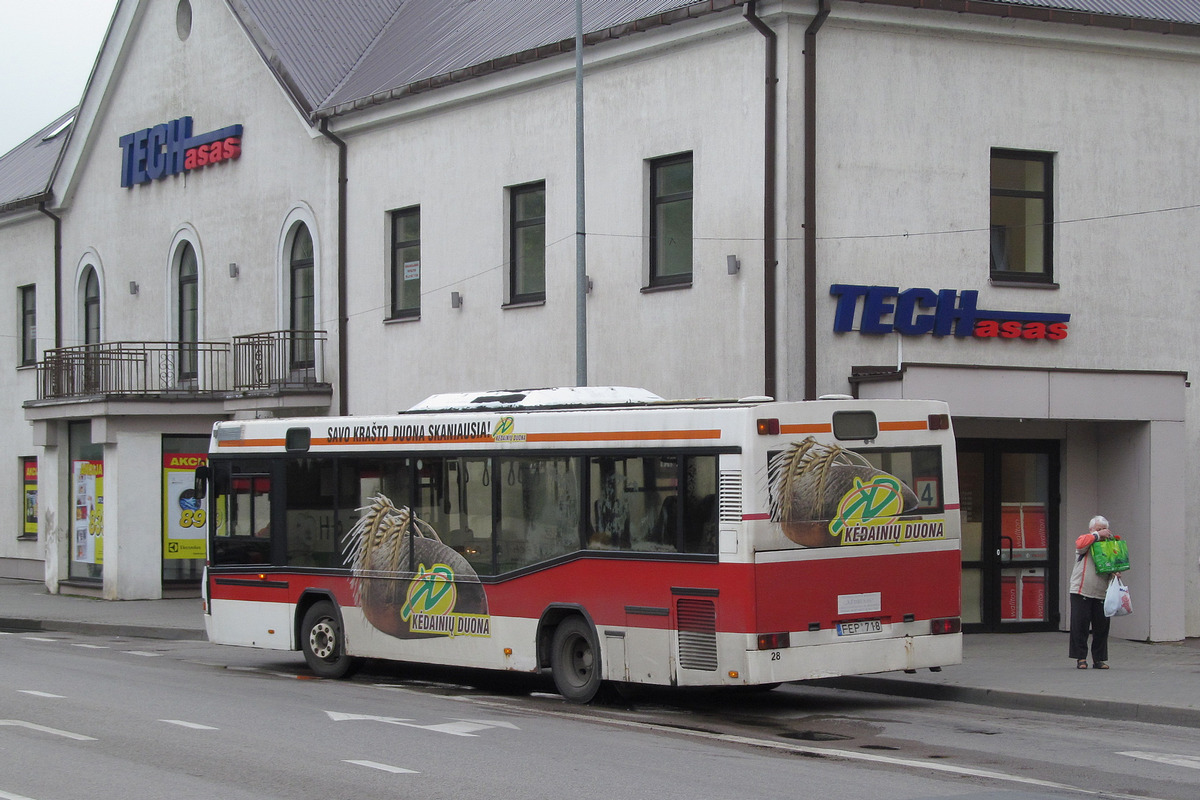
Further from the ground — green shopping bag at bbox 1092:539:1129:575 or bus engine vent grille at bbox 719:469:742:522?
bus engine vent grille at bbox 719:469:742:522

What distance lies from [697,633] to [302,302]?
627 inches

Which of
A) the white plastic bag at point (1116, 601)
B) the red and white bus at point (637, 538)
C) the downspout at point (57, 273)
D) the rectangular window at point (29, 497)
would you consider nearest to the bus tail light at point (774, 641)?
the red and white bus at point (637, 538)

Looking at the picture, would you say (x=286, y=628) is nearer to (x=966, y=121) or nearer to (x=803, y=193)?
(x=803, y=193)

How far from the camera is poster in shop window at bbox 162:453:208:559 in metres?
28.6

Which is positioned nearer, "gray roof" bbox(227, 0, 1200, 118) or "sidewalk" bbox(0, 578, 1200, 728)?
"sidewalk" bbox(0, 578, 1200, 728)

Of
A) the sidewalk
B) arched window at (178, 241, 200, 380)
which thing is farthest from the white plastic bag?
arched window at (178, 241, 200, 380)

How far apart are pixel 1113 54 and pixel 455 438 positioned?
34.4ft

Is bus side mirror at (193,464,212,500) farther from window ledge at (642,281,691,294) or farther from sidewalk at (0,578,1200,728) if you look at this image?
window ledge at (642,281,691,294)

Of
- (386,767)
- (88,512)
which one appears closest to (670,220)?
(386,767)

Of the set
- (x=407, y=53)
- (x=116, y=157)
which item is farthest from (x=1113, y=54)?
(x=116, y=157)

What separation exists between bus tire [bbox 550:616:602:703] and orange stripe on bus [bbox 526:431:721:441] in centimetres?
164

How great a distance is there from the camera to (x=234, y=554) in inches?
702

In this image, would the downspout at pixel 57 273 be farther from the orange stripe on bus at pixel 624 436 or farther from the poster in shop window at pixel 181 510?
the orange stripe on bus at pixel 624 436

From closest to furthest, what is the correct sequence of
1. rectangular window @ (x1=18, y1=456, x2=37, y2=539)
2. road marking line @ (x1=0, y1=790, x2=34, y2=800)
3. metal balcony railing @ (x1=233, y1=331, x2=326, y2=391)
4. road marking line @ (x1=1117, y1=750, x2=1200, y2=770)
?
road marking line @ (x1=0, y1=790, x2=34, y2=800), road marking line @ (x1=1117, y1=750, x2=1200, y2=770), metal balcony railing @ (x1=233, y1=331, x2=326, y2=391), rectangular window @ (x1=18, y1=456, x2=37, y2=539)
